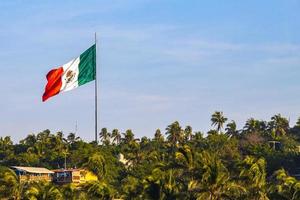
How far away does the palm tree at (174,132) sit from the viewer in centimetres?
17525

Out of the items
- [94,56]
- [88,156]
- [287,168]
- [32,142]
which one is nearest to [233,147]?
[287,168]

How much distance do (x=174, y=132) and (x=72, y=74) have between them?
430ft

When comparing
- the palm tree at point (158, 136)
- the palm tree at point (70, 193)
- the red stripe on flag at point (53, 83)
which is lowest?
the palm tree at point (70, 193)

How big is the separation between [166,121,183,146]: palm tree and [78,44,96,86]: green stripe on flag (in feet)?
427

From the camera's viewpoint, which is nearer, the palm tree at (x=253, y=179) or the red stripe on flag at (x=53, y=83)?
the red stripe on flag at (x=53, y=83)

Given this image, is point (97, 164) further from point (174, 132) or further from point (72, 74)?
point (72, 74)

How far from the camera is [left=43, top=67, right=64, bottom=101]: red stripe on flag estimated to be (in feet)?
150

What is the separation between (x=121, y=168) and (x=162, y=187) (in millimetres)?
71011

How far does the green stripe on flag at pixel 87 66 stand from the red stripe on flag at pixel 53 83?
1.57m

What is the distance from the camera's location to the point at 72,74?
1797 inches

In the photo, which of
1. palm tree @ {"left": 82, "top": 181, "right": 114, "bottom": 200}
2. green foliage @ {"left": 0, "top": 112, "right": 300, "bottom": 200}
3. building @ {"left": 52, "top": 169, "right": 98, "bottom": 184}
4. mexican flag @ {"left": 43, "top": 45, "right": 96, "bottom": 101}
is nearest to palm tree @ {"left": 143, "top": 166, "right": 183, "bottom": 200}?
green foliage @ {"left": 0, "top": 112, "right": 300, "bottom": 200}

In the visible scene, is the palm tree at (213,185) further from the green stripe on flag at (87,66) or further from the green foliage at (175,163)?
the green stripe on flag at (87,66)

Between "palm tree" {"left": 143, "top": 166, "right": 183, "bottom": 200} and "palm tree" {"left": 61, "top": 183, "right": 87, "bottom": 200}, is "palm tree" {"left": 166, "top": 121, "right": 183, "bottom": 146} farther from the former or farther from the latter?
"palm tree" {"left": 143, "top": 166, "right": 183, "bottom": 200}

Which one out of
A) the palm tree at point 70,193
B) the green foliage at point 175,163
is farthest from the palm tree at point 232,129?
the palm tree at point 70,193
